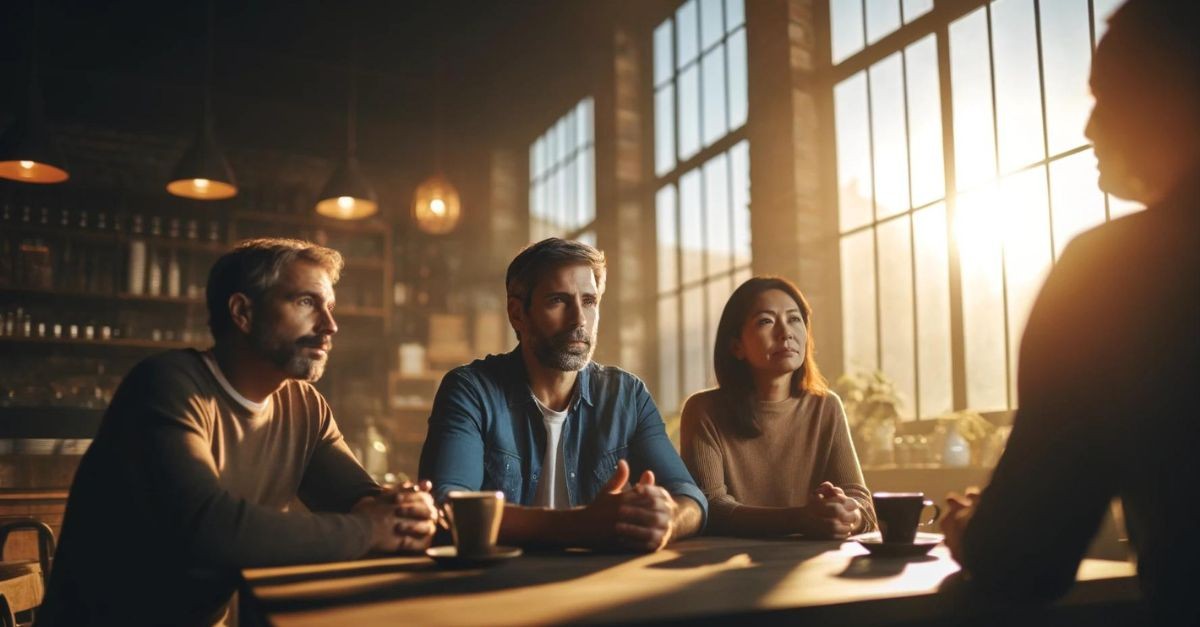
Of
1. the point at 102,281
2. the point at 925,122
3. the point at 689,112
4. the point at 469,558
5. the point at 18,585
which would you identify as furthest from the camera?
the point at 102,281

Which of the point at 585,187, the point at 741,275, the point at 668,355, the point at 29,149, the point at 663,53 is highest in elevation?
the point at 663,53

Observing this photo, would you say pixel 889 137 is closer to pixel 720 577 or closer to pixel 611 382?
pixel 611 382

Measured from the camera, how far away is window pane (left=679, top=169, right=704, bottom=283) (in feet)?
20.5

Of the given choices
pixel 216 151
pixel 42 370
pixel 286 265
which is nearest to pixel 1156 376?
pixel 286 265

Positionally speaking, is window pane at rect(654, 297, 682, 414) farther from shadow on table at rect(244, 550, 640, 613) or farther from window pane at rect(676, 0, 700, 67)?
shadow on table at rect(244, 550, 640, 613)

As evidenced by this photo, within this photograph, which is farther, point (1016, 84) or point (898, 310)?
point (898, 310)

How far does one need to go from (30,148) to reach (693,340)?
155 inches

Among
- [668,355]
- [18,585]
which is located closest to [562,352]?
[18,585]

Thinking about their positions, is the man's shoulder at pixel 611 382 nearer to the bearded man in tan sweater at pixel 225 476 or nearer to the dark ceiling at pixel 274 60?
the bearded man in tan sweater at pixel 225 476

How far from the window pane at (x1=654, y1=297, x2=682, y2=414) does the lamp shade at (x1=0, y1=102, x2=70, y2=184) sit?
3741mm

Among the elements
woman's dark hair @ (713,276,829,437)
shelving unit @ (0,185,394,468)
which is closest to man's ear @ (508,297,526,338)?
woman's dark hair @ (713,276,829,437)

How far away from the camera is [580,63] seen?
24.6 ft

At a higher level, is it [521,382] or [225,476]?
[521,382]

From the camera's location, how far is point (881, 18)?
4.72m
